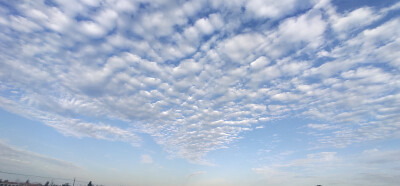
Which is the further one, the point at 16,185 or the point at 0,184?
the point at 16,185

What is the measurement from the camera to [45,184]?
447 ft

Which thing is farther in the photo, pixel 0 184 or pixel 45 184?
pixel 45 184

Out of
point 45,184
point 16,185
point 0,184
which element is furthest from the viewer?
point 45,184

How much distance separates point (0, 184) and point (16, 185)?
35.2 ft

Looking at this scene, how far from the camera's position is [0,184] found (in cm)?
10400

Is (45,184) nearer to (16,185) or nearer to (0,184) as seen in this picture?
(16,185)

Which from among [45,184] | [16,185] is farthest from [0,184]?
[45,184]

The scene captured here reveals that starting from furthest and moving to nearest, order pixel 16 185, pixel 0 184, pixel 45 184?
pixel 45 184
pixel 16 185
pixel 0 184

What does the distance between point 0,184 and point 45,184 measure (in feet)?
119

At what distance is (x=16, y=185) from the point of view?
11331cm

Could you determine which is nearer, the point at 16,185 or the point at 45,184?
the point at 16,185
